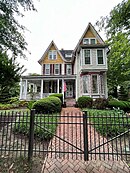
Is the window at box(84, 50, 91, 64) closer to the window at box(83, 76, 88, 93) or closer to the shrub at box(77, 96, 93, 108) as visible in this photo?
the window at box(83, 76, 88, 93)

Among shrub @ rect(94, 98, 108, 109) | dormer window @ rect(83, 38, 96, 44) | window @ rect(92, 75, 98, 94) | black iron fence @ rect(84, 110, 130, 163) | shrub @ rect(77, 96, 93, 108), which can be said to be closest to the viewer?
black iron fence @ rect(84, 110, 130, 163)

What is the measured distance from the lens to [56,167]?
3256 millimetres

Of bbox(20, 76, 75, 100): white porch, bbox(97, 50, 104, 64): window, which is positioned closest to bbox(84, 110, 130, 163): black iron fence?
bbox(97, 50, 104, 64): window

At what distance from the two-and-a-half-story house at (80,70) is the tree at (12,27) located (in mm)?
8993

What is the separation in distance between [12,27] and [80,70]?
32.9 ft

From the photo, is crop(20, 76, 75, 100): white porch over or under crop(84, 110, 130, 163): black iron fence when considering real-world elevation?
over

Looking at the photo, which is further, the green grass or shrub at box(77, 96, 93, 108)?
shrub at box(77, 96, 93, 108)

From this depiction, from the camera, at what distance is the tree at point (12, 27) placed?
5.96 meters

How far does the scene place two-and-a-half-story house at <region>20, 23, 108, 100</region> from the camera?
14.5 metres

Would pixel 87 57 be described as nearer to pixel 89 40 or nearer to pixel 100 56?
pixel 100 56

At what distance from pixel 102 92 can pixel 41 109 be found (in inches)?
343

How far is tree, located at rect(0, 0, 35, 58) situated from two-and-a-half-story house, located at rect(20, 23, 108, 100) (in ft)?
29.5

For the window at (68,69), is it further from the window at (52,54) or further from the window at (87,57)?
the window at (87,57)

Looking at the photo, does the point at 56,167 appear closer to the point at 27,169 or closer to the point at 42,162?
the point at 42,162
